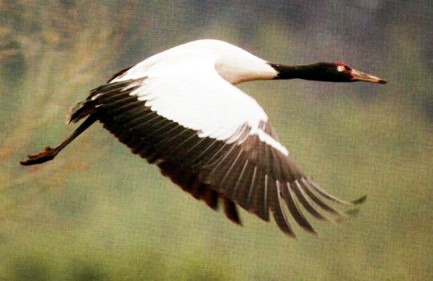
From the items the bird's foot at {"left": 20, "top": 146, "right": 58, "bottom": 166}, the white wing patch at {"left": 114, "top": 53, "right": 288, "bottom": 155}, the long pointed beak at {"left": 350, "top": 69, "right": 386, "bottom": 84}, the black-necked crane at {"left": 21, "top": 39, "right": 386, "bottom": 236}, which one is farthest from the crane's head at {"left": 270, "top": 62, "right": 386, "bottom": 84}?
the bird's foot at {"left": 20, "top": 146, "right": 58, "bottom": 166}

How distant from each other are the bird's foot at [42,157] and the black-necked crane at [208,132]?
98 mm

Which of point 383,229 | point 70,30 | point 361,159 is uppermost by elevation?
point 70,30

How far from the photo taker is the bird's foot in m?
1.78

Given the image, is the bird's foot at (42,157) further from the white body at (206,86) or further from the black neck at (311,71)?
the black neck at (311,71)

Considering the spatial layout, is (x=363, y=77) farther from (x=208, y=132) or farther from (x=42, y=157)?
(x=42, y=157)

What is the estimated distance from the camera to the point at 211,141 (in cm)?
146

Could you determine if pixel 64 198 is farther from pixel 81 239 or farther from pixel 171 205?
pixel 171 205

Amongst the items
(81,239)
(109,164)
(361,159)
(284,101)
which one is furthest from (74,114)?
(361,159)

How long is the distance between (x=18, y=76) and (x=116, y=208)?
0.37 m

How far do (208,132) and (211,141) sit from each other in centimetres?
2

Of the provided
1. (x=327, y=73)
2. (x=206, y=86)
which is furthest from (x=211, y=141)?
(x=327, y=73)

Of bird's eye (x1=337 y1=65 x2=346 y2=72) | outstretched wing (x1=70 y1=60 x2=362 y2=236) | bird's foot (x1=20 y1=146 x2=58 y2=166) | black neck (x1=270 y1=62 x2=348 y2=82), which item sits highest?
bird's eye (x1=337 y1=65 x2=346 y2=72)

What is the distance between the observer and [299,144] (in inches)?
70.1

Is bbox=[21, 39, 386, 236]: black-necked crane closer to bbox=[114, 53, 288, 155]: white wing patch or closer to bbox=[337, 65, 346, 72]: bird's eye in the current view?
bbox=[114, 53, 288, 155]: white wing patch
